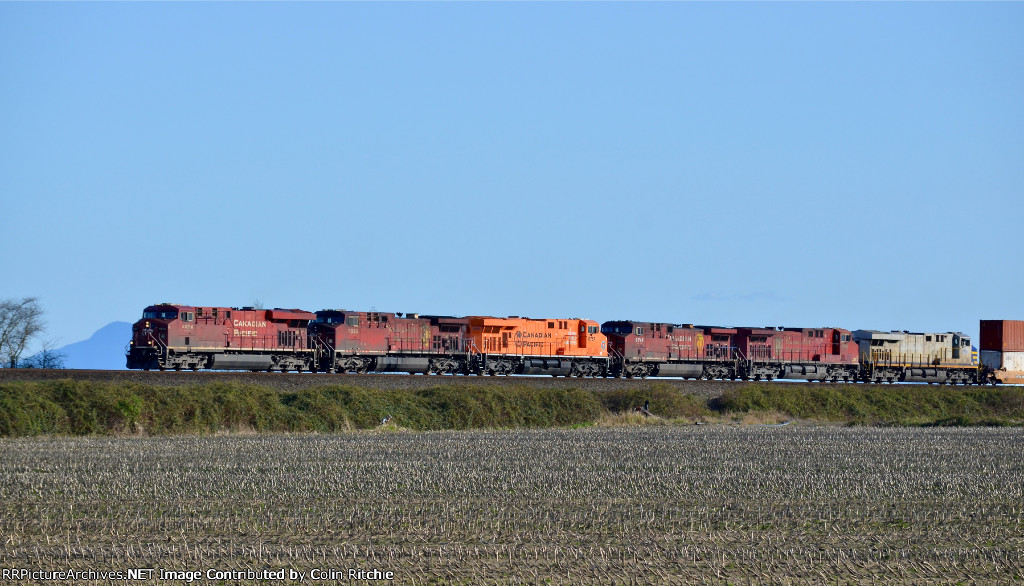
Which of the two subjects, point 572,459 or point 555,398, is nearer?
point 572,459

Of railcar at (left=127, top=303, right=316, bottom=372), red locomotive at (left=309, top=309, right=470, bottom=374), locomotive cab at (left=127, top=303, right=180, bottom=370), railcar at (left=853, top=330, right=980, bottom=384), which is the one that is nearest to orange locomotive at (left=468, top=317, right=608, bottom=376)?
red locomotive at (left=309, top=309, right=470, bottom=374)

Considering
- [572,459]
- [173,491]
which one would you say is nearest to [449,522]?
[173,491]

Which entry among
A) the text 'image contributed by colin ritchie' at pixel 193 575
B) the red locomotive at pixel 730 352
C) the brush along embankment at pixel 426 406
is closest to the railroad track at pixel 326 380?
the brush along embankment at pixel 426 406

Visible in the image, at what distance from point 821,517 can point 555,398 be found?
855 inches

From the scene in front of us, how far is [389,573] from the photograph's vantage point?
33.6 feet

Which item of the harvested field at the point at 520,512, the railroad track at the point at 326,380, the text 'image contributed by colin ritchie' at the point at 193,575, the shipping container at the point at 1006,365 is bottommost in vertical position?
the text 'image contributed by colin ritchie' at the point at 193,575

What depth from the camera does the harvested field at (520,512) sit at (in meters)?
10.6

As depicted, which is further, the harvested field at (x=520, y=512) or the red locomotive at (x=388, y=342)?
the red locomotive at (x=388, y=342)

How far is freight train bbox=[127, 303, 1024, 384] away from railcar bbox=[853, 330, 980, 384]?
0.16 feet

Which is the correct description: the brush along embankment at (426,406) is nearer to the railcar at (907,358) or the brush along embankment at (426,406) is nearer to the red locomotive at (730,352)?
the red locomotive at (730,352)

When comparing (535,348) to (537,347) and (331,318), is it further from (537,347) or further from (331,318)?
(331,318)

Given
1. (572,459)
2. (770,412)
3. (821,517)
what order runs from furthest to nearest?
1. (770,412)
2. (572,459)
3. (821,517)

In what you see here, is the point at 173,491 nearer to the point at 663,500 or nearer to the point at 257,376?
the point at 663,500

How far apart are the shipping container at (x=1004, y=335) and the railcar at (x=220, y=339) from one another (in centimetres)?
3357
